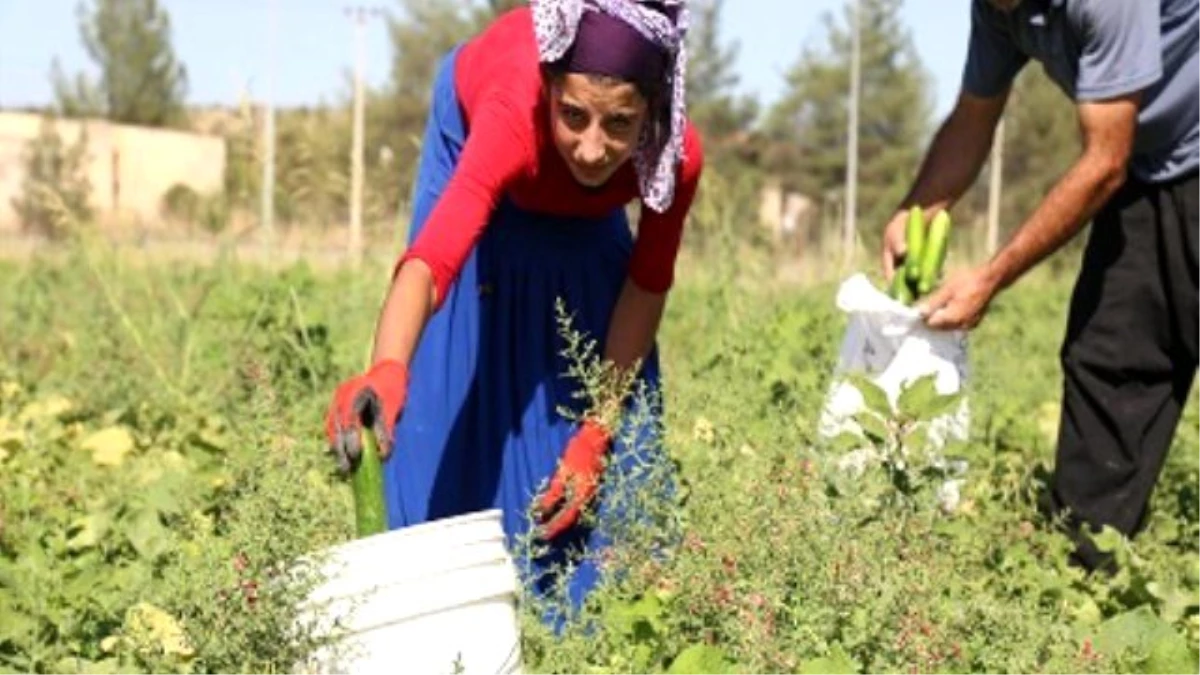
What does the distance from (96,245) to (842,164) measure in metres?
33.8

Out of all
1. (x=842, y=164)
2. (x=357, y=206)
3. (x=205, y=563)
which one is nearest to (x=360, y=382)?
(x=205, y=563)

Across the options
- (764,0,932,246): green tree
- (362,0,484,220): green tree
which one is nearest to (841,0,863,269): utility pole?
(764,0,932,246): green tree

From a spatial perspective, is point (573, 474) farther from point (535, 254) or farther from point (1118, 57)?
point (1118, 57)

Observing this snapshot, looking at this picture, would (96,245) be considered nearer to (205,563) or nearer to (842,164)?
(205,563)

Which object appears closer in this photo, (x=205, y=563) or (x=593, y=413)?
(x=205, y=563)

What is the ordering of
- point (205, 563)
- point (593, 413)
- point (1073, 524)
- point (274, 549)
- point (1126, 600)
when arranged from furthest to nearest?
point (1073, 524) < point (1126, 600) < point (593, 413) < point (205, 563) < point (274, 549)

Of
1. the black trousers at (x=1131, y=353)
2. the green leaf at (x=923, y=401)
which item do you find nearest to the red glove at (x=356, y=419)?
the green leaf at (x=923, y=401)

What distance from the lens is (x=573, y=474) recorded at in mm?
3896

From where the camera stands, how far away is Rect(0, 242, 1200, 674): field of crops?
299 cm

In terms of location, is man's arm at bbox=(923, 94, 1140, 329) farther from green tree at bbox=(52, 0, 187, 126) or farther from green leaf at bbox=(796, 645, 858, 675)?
green tree at bbox=(52, 0, 187, 126)

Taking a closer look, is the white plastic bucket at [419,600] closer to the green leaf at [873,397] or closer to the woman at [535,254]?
the woman at [535,254]

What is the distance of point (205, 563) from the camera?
3.05 m

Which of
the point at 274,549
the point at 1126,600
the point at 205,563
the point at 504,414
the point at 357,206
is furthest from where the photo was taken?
the point at 357,206

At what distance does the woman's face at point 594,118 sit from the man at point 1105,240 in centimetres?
103
